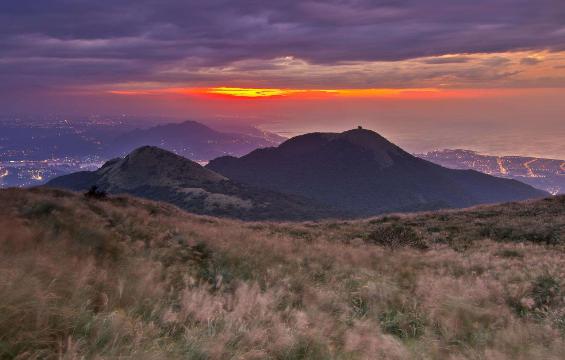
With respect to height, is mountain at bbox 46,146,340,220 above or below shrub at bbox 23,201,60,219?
below

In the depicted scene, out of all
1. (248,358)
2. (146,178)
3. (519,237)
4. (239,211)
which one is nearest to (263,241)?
(248,358)

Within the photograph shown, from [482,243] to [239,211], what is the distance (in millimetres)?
118717

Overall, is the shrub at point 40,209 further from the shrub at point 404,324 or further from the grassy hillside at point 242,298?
the shrub at point 404,324

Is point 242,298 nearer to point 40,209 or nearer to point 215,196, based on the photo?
point 40,209

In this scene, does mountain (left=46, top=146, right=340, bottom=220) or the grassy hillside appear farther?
mountain (left=46, top=146, right=340, bottom=220)

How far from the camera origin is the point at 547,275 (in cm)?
1052

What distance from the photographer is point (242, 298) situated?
266 inches

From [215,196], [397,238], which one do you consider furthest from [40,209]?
[215,196]

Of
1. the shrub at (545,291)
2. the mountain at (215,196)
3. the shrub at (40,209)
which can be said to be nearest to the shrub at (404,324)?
the shrub at (545,291)

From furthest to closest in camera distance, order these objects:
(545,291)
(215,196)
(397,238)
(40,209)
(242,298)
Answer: (215,196) < (397,238) < (40,209) < (545,291) < (242,298)

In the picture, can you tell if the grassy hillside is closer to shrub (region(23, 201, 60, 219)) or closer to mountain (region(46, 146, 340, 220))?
shrub (region(23, 201, 60, 219))

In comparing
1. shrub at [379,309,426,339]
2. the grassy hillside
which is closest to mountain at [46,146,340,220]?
the grassy hillside

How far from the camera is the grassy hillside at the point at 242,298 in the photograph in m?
4.36

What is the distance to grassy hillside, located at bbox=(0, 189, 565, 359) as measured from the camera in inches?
172
